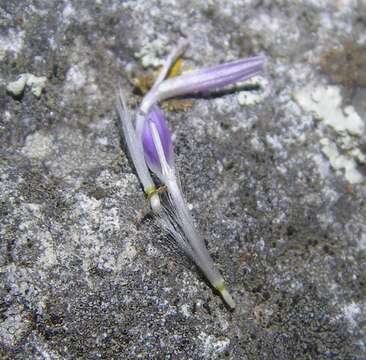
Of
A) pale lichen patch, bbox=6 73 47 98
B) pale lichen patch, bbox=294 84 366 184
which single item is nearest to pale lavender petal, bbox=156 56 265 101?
pale lichen patch, bbox=294 84 366 184

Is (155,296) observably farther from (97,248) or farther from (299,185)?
(299,185)

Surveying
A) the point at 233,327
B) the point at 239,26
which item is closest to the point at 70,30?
the point at 239,26

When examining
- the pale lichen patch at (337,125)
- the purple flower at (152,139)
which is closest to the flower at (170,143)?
the purple flower at (152,139)

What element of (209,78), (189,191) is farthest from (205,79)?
(189,191)

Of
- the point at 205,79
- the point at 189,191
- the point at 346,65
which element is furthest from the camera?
the point at 346,65

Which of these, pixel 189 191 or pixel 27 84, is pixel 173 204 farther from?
pixel 27 84

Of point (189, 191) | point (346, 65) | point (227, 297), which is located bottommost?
point (227, 297)
